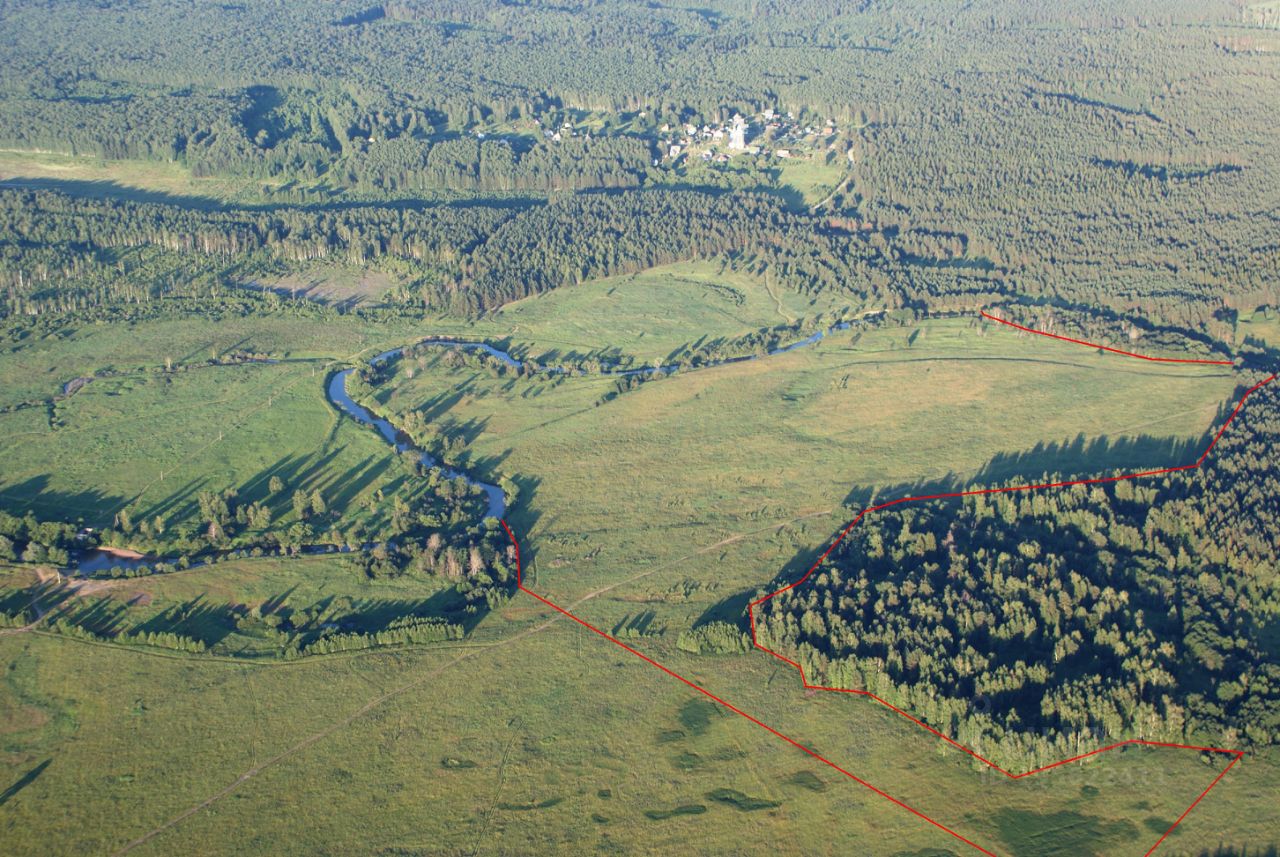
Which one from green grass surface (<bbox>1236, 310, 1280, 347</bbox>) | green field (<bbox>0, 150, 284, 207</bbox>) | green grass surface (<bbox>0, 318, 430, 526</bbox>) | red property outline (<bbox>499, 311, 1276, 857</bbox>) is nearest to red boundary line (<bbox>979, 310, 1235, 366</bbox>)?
green grass surface (<bbox>1236, 310, 1280, 347</bbox>)

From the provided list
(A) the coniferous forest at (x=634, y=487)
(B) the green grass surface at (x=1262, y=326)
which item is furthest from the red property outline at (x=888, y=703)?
(B) the green grass surface at (x=1262, y=326)

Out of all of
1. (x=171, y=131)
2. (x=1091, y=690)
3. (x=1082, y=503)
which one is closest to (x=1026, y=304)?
(x=1082, y=503)

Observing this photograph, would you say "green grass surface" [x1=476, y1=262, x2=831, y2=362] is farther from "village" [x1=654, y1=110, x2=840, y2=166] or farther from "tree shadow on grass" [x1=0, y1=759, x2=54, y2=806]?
"tree shadow on grass" [x1=0, y1=759, x2=54, y2=806]

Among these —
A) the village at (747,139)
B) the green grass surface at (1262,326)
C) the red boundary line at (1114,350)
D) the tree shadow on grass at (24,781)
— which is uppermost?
the village at (747,139)

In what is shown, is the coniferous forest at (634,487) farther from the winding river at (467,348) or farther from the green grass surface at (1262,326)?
the green grass surface at (1262,326)

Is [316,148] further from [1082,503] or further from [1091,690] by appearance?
[1091,690]

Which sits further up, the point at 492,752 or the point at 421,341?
the point at 421,341
